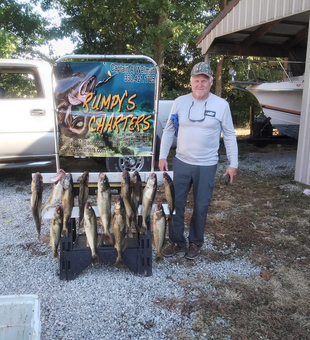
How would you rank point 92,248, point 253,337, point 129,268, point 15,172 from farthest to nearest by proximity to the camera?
point 15,172 → point 129,268 → point 92,248 → point 253,337

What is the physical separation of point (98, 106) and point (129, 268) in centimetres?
188

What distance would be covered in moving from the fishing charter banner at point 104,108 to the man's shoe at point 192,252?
4.10 feet

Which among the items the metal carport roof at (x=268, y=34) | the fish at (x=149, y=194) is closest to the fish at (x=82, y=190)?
the fish at (x=149, y=194)

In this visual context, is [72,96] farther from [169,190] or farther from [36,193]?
[169,190]

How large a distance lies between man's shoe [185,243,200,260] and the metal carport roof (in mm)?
3331

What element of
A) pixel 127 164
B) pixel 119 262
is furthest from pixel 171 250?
pixel 127 164

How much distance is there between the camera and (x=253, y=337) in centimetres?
255

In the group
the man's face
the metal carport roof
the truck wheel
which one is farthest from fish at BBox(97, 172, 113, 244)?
the metal carport roof

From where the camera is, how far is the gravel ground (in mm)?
2623

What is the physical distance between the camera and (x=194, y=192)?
3.58 metres

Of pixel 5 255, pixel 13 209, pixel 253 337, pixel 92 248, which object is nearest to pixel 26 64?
pixel 13 209

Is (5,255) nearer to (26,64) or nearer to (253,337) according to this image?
(253,337)

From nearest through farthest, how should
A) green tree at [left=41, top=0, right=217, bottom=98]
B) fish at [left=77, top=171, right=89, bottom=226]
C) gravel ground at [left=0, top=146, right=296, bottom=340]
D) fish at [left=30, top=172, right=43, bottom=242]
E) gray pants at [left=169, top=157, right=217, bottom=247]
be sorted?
gravel ground at [left=0, top=146, right=296, bottom=340], fish at [left=30, top=172, right=43, bottom=242], fish at [left=77, top=171, right=89, bottom=226], gray pants at [left=169, top=157, right=217, bottom=247], green tree at [left=41, top=0, right=217, bottom=98]

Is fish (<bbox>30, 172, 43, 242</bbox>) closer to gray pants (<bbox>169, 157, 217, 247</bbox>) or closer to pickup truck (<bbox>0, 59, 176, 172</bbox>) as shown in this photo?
gray pants (<bbox>169, 157, 217, 247</bbox>)
